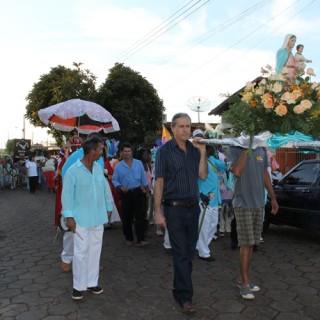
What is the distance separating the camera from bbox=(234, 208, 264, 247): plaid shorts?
4.62m

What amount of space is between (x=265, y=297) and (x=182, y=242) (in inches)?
51.4

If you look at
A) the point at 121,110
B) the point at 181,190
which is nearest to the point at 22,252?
the point at 181,190

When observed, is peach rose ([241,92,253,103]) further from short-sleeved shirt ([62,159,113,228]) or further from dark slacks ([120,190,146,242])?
dark slacks ([120,190,146,242])

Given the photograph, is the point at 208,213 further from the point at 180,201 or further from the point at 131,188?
the point at 180,201

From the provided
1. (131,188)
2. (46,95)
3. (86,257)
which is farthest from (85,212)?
(46,95)

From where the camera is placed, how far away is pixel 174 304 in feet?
14.9

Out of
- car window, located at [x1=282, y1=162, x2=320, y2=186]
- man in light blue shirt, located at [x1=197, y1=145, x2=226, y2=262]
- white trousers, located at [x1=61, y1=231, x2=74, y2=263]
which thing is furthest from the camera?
car window, located at [x1=282, y1=162, x2=320, y2=186]

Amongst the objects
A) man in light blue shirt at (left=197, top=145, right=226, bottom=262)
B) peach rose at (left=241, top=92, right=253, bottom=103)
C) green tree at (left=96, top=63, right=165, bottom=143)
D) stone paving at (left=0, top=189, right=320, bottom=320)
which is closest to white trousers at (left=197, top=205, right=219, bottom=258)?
man in light blue shirt at (left=197, top=145, right=226, bottom=262)

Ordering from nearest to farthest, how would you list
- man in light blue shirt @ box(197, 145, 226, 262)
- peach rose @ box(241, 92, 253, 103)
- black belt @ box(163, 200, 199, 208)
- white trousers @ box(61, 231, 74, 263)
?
peach rose @ box(241, 92, 253, 103)
black belt @ box(163, 200, 199, 208)
white trousers @ box(61, 231, 74, 263)
man in light blue shirt @ box(197, 145, 226, 262)

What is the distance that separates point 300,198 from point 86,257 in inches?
179

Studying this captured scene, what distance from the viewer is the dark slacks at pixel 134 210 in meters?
7.49

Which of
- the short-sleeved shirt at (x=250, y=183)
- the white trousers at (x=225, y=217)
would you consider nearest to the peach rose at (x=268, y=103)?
the short-sleeved shirt at (x=250, y=183)

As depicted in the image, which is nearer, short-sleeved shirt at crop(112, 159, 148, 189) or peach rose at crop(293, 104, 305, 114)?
peach rose at crop(293, 104, 305, 114)

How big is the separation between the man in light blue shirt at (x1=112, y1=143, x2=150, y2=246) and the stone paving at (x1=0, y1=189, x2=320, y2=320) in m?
0.42
